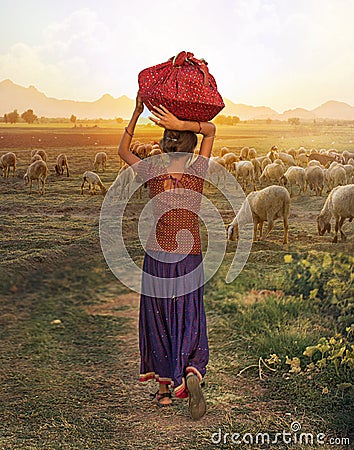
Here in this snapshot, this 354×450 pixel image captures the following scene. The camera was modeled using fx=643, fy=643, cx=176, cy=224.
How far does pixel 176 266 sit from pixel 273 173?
9.71 feet

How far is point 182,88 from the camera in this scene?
99.0 inches

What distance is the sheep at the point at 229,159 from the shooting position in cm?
548

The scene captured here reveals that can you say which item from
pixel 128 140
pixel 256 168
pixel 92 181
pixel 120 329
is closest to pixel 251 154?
pixel 256 168

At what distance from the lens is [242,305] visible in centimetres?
440

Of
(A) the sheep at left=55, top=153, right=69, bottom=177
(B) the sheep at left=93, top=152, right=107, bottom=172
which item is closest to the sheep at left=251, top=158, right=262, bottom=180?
(B) the sheep at left=93, top=152, right=107, bottom=172

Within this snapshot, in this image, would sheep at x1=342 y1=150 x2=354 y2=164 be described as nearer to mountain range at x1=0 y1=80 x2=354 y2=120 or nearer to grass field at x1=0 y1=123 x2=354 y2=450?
grass field at x1=0 y1=123 x2=354 y2=450

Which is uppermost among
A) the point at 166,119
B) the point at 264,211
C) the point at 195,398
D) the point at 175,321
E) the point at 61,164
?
the point at 166,119

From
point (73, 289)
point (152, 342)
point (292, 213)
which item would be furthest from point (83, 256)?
point (152, 342)

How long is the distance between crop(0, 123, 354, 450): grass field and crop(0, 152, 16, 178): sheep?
2.0 inches

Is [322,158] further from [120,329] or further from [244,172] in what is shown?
[120,329]

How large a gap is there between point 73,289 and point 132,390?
2.01 meters

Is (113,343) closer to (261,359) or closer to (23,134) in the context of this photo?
(261,359)

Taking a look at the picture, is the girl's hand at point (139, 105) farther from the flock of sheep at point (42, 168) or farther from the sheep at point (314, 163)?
the sheep at point (314, 163)

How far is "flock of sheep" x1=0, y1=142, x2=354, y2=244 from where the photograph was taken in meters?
5.01
